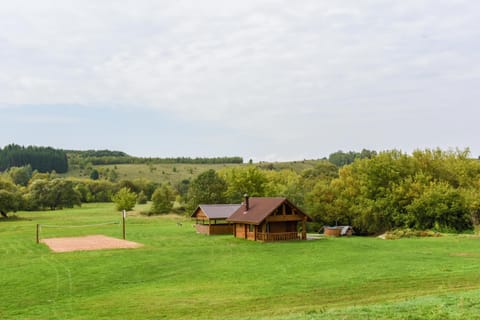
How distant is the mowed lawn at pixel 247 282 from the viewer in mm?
15000

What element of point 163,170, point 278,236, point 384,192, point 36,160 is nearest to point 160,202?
point 384,192

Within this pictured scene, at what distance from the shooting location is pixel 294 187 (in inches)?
2507

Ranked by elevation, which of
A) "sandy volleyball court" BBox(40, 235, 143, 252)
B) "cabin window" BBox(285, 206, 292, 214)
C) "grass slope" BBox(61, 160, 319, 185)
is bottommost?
"sandy volleyball court" BBox(40, 235, 143, 252)

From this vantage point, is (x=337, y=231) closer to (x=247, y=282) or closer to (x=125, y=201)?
(x=247, y=282)

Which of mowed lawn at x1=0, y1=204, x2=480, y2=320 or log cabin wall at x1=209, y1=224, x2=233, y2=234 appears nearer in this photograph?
mowed lawn at x1=0, y1=204, x2=480, y2=320

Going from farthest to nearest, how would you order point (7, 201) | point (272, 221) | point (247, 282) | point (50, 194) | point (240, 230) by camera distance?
point (50, 194)
point (7, 201)
point (240, 230)
point (272, 221)
point (247, 282)

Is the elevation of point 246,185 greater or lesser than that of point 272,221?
greater

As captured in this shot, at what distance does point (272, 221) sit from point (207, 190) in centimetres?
3045

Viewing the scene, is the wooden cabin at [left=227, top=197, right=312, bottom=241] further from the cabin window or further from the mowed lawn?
the mowed lawn

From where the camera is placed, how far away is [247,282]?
2130 centimetres

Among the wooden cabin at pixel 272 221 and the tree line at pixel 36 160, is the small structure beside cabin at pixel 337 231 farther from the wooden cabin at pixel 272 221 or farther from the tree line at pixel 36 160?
the tree line at pixel 36 160

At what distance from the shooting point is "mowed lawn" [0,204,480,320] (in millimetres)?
15000

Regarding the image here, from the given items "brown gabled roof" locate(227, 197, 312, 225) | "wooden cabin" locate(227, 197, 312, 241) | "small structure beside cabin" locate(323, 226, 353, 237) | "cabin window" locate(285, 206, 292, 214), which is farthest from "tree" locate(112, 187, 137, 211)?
"cabin window" locate(285, 206, 292, 214)

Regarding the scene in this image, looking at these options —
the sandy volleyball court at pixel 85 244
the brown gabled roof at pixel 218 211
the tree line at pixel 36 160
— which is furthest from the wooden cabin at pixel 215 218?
the tree line at pixel 36 160
